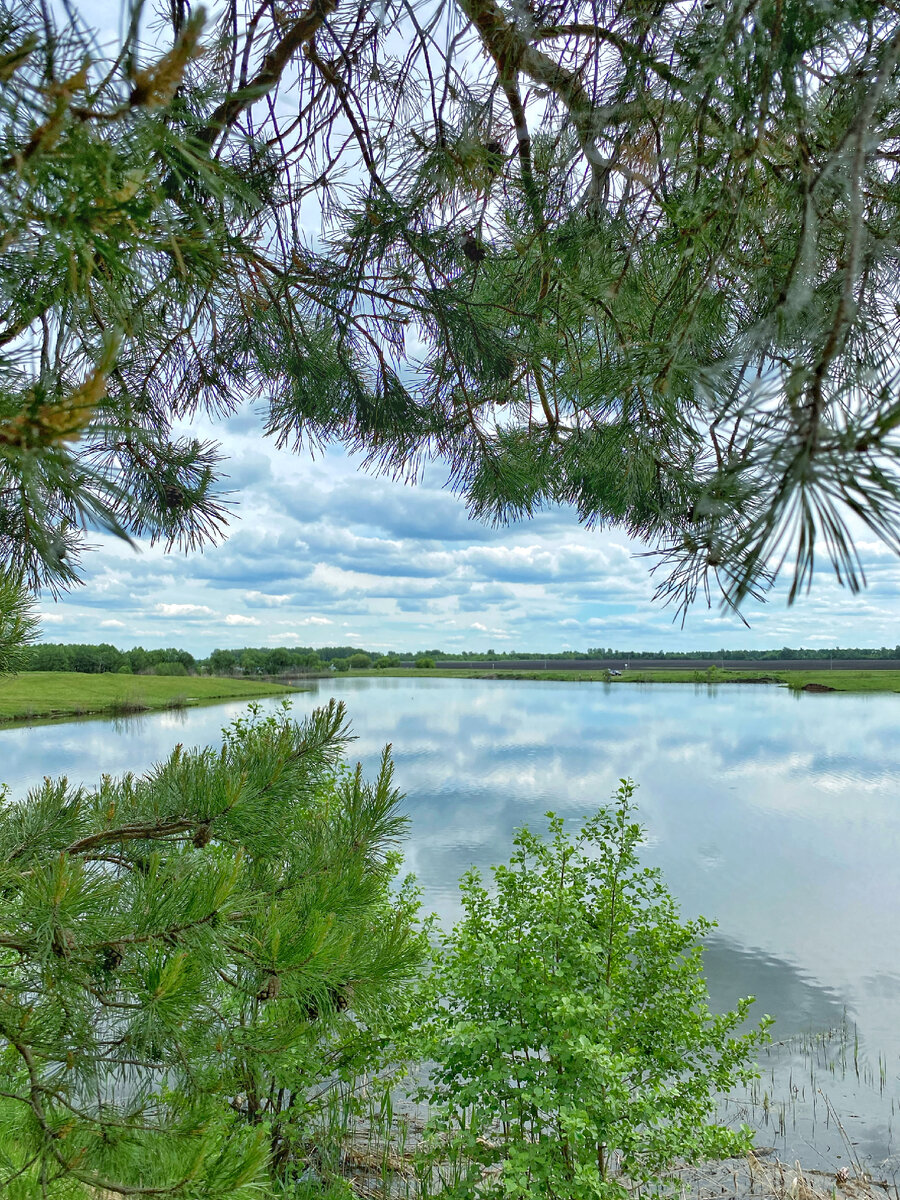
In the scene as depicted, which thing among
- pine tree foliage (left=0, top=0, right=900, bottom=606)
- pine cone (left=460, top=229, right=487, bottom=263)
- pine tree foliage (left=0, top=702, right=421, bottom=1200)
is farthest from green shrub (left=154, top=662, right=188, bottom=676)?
pine cone (left=460, top=229, right=487, bottom=263)

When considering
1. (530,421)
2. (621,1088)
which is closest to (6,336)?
(530,421)

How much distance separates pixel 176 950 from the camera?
0.85 m

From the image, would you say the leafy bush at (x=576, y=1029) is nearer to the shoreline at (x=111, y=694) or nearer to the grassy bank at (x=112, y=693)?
the shoreline at (x=111, y=694)

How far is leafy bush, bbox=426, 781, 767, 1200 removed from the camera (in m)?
1.47

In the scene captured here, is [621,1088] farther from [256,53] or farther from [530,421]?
[256,53]

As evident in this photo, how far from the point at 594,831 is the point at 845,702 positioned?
18.4 meters

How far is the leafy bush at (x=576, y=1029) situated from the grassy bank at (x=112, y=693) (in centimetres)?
447

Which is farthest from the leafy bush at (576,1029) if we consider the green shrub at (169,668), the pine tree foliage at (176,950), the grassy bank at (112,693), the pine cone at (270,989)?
the green shrub at (169,668)

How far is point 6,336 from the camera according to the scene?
0.62 meters

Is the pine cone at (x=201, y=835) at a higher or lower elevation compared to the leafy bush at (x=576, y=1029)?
higher

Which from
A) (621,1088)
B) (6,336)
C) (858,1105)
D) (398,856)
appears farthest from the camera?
(858,1105)

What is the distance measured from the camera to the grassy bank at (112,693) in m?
6.18

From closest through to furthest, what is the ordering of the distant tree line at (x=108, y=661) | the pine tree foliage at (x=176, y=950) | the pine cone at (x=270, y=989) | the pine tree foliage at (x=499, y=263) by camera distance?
the pine tree foliage at (x=499, y=263), the pine tree foliage at (x=176, y=950), the pine cone at (x=270, y=989), the distant tree line at (x=108, y=661)

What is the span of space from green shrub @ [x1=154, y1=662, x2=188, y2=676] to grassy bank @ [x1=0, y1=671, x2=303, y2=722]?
0.50 feet
